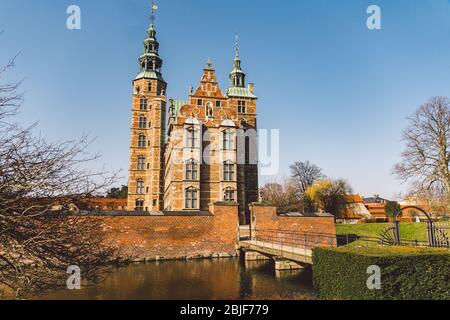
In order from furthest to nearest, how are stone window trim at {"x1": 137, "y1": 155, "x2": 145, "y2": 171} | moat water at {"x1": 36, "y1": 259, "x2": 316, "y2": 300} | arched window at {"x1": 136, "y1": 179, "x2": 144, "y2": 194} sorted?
1. stone window trim at {"x1": 137, "y1": 155, "x2": 145, "y2": 171}
2. arched window at {"x1": 136, "y1": 179, "x2": 144, "y2": 194}
3. moat water at {"x1": 36, "y1": 259, "x2": 316, "y2": 300}

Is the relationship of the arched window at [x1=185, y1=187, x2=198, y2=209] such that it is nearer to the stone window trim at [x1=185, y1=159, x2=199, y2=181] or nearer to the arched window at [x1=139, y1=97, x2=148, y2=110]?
the stone window trim at [x1=185, y1=159, x2=199, y2=181]

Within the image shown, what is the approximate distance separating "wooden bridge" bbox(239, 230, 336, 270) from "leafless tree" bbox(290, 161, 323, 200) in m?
27.7

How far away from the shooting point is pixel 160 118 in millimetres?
33812

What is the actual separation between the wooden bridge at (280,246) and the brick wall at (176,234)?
4.55 feet

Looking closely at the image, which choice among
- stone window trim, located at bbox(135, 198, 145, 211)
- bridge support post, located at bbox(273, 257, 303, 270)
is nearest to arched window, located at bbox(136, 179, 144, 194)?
stone window trim, located at bbox(135, 198, 145, 211)

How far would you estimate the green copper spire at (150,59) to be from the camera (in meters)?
35.1

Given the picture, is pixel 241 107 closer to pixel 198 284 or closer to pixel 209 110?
pixel 209 110

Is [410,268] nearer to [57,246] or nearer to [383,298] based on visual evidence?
[383,298]

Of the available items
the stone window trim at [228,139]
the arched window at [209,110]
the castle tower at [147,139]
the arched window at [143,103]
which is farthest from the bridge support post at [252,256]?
the arched window at [143,103]

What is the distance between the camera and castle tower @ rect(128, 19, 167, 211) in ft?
108

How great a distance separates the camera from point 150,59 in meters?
35.5

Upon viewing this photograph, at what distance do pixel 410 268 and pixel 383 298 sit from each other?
36.5 inches

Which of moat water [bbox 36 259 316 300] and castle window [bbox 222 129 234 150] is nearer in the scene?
moat water [bbox 36 259 316 300]

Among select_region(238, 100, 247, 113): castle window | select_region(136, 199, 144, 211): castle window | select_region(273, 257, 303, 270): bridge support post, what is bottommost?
select_region(273, 257, 303, 270): bridge support post
